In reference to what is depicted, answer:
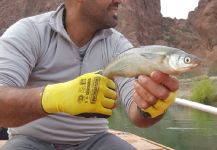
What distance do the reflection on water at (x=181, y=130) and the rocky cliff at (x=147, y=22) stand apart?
32.8m

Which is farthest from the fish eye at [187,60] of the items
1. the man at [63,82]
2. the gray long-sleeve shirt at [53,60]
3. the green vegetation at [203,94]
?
the green vegetation at [203,94]

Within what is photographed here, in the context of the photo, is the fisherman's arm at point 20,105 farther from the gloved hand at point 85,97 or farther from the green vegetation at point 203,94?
the green vegetation at point 203,94

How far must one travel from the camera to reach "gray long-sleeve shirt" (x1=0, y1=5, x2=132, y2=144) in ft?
8.83

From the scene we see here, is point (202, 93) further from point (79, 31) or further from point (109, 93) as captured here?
point (109, 93)

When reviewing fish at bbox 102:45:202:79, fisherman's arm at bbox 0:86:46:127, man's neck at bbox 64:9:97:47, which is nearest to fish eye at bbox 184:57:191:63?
fish at bbox 102:45:202:79

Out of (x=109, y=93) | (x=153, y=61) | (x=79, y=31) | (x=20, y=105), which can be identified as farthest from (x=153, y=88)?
(x=79, y=31)

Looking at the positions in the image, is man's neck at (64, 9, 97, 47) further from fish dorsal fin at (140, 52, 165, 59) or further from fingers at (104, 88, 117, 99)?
fish dorsal fin at (140, 52, 165, 59)

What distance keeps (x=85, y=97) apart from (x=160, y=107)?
0.31 m

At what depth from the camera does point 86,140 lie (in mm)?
2801

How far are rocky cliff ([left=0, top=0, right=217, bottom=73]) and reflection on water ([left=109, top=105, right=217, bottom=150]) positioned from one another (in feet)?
107

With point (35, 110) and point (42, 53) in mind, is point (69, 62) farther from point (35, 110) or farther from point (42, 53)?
point (35, 110)

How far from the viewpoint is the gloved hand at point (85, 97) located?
90.1 inches

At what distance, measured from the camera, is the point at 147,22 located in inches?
2240

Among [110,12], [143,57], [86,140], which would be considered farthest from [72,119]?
[143,57]
